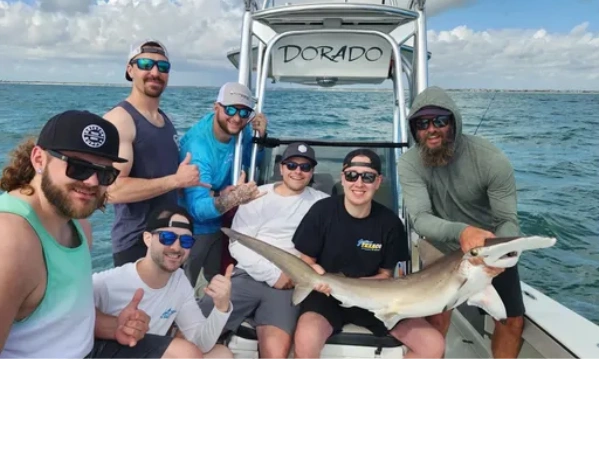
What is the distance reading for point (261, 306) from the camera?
2.20 metres

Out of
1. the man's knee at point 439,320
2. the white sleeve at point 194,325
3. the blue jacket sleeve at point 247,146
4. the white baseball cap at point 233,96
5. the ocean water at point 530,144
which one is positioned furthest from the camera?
the ocean water at point 530,144

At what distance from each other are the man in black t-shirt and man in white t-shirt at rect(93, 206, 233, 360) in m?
0.36

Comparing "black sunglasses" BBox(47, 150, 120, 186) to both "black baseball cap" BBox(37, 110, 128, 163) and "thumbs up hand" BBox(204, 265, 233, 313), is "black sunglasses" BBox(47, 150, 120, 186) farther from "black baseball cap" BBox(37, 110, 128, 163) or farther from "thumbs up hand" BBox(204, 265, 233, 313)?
"thumbs up hand" BBox(204, 265, 233, 313)

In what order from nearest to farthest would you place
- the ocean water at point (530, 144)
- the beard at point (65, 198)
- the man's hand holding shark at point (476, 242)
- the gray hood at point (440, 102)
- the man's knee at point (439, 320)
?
the beard at point (65, 198) < the man's hand holding shark at point (476, 242) < the gray hood at point (440, 102) < the man's knee at point (439, 320) < the ocean water at point (530, 144)

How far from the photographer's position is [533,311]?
2256 mm

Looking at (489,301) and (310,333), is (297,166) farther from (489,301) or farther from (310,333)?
(489,301)

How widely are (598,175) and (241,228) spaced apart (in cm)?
940

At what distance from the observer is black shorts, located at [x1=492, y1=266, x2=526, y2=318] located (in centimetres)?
207

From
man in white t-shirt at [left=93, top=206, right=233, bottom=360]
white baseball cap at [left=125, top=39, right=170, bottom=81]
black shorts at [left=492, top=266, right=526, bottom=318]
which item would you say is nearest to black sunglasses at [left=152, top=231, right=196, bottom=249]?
man in white t-shirt at [left=93, top=206, right=233, bottom=360]

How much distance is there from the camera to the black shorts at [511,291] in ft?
6.80

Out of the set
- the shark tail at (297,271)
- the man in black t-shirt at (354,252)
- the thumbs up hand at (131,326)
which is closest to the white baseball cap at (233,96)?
the man in black t-shirt at (354,252)

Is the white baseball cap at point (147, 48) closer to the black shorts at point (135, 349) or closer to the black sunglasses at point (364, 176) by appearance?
the black sunglasses at point (364, 176)
